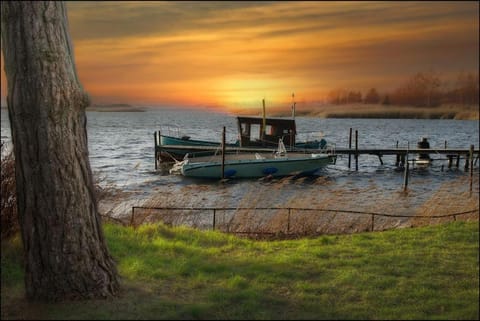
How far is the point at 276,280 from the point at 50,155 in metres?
3.48

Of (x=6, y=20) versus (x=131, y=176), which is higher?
(x=6, y=20)

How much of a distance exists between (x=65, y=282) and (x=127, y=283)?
3.25 feet

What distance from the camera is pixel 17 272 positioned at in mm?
7004

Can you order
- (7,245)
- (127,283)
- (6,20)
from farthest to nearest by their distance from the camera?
1. (7,245)
2. (127,283)
3. (6,20)

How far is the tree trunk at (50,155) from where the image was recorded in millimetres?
5707

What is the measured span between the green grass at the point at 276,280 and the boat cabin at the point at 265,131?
32.0 meters

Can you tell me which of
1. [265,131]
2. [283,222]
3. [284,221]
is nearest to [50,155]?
[283,222]

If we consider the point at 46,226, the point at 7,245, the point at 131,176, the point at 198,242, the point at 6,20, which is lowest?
the point at 131,176

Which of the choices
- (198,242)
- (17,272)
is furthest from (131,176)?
(17,272)

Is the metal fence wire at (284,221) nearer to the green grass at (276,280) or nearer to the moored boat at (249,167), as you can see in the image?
the green grass at (276,280)

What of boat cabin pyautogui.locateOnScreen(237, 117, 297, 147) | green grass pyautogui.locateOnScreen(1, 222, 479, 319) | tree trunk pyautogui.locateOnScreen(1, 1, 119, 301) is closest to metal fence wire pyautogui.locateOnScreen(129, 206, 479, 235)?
green grass pyautogui.locateOnScreen(1, 222, 479, 319)

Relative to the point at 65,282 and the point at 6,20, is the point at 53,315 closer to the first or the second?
the point at 65,282

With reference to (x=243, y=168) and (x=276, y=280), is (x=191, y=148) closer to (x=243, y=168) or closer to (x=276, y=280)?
(x=243, y=168)

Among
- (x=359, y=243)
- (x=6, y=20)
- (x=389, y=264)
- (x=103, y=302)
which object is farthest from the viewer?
(x=359, y=243)
